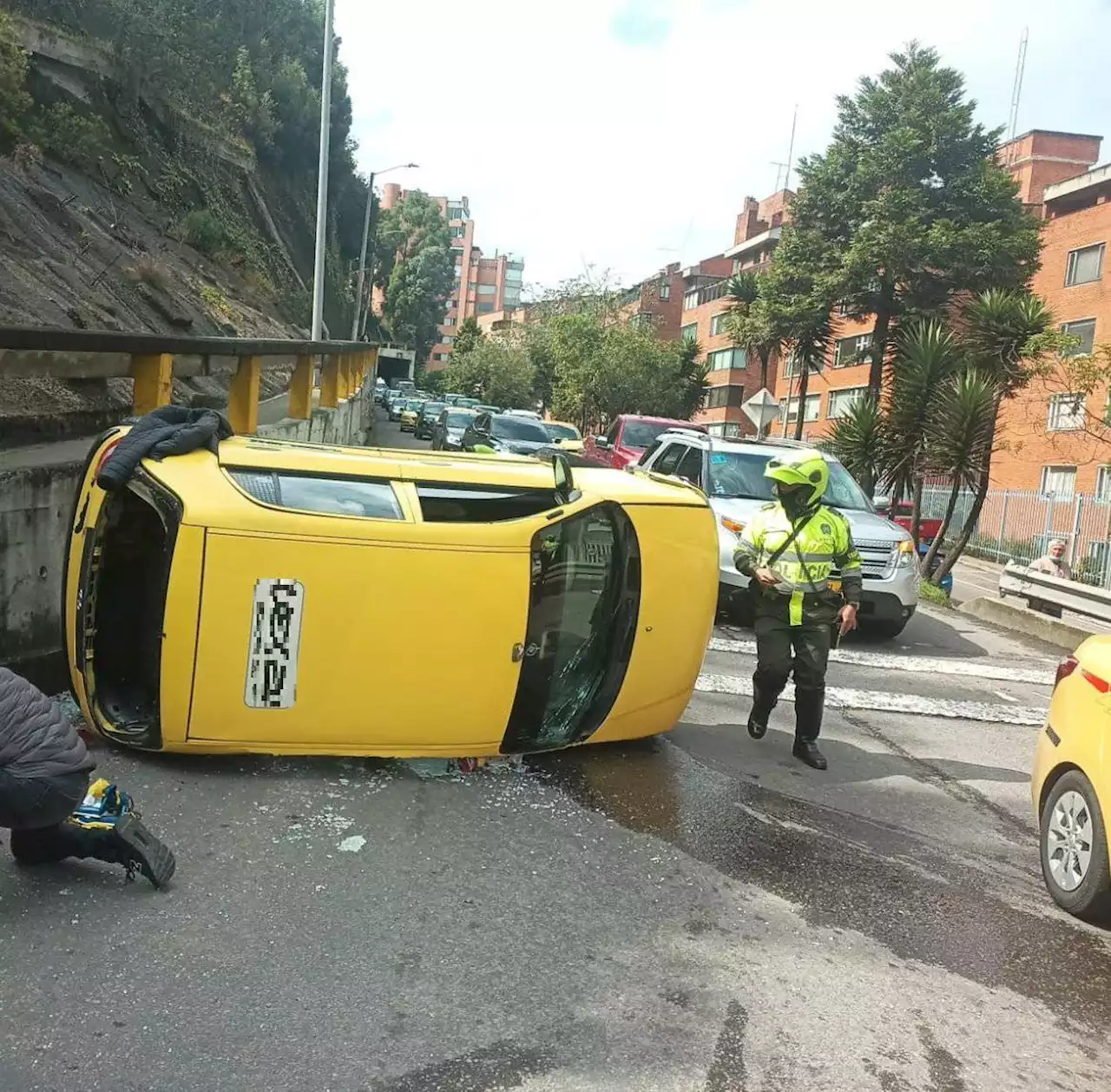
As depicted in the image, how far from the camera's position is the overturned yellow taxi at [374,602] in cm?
482

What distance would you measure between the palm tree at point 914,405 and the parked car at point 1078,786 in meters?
12.6

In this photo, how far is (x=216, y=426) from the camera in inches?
212

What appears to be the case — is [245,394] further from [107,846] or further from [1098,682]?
[1098,682]

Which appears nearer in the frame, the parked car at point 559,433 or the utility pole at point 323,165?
the parked car at point 559,433

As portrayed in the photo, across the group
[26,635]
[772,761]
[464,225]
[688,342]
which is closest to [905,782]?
[772,761]

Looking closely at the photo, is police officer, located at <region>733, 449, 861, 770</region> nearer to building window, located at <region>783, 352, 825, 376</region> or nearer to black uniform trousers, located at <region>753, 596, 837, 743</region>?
black uniform trousers, located at <region>753, 596, 837, 743</region>

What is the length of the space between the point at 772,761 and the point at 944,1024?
112 inches

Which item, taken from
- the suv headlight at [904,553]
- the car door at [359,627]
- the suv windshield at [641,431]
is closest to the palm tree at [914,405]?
the suv windshield at [641,431]

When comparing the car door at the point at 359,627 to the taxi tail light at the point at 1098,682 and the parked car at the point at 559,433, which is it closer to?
the taxi tail light at the point at 1098,682

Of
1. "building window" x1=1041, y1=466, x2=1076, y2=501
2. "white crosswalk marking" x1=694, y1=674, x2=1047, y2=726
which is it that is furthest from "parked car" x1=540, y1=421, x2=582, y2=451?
"building window" x1=1041, y1=466, x2=1076, y2=501

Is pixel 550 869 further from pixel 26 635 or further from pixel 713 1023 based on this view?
pixel 26 635

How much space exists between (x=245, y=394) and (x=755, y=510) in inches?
196

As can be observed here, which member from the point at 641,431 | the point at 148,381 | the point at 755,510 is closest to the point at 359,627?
the point at 148,381

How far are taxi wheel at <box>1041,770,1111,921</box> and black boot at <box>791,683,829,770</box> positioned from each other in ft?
5.30
